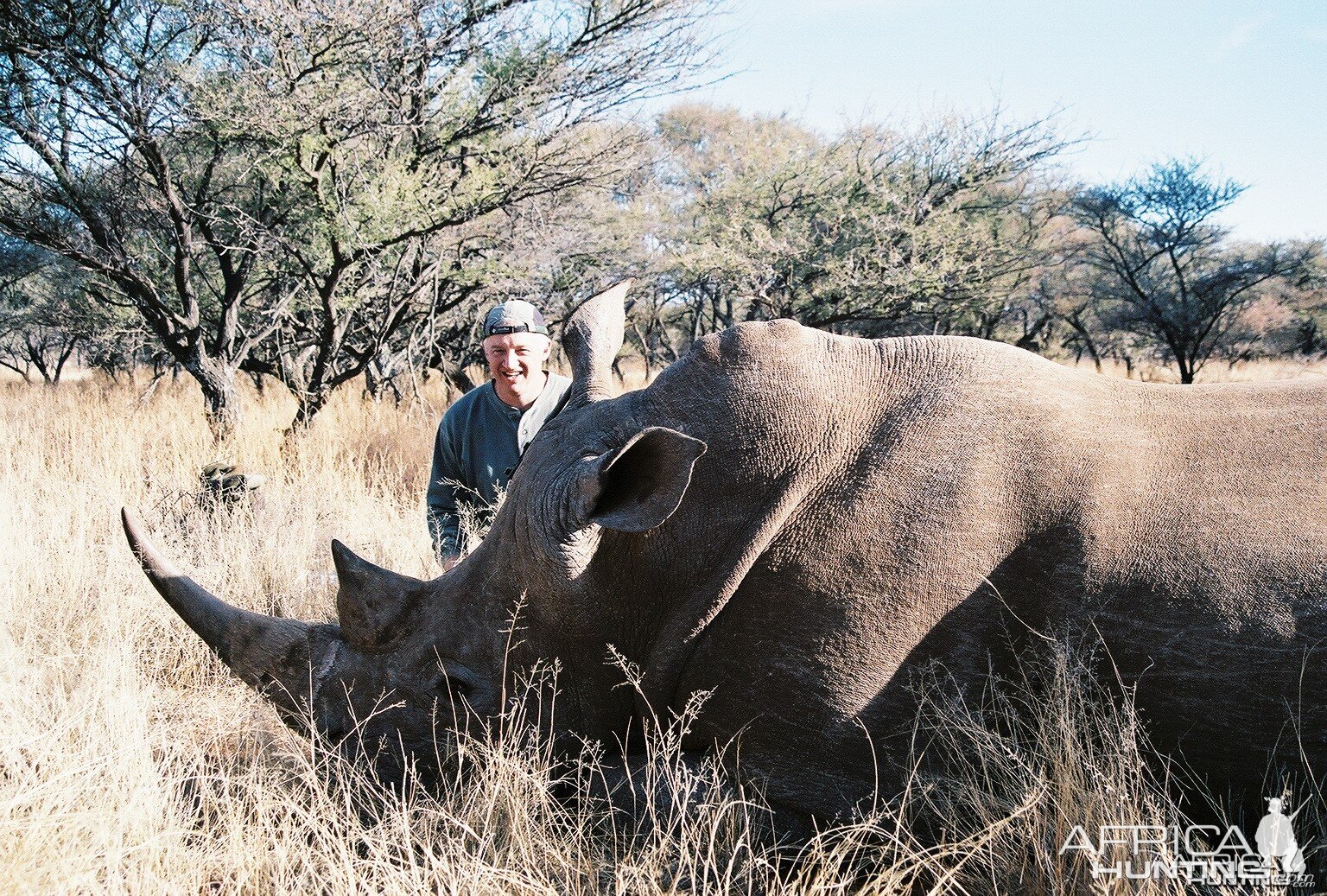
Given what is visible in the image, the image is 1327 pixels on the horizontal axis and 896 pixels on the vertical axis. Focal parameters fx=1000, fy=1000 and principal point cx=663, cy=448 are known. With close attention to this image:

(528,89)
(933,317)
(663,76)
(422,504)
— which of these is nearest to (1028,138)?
(933,317)

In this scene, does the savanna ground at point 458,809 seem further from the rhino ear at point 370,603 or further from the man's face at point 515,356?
the man's face at point 515,356

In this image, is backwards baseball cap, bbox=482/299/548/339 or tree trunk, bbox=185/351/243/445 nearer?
backwards baseball cap, bbox=482/299/548/339

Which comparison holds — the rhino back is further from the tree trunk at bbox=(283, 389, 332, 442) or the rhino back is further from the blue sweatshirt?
the tree trunk at bbox=(283, 389, 332, 442)

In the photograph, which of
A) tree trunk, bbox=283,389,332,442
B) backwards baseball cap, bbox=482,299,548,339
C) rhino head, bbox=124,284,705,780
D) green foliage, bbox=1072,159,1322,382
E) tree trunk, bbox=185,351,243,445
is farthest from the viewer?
green foliage, bbox=1072,159,1322,382

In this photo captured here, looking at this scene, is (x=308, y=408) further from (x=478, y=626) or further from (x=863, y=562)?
(x=863, y=562)

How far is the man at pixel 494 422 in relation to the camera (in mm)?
4797

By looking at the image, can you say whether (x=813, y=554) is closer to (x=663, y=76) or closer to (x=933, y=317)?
(x=663, y=76)

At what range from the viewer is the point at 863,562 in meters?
2.24

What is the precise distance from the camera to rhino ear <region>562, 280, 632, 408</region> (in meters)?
2.79

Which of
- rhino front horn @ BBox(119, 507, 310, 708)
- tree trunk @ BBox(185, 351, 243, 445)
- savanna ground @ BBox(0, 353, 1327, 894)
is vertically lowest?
savanna ground @ BBox(0, 353, 1327, 894)

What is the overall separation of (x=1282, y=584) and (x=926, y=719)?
783mm

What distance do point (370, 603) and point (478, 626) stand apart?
1.04ft

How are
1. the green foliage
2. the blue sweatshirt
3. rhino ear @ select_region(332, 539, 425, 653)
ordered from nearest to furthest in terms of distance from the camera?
1. rhino ear @ select_region(332, 539, 425, 653)
2. the blue sweatshirt
3. the green foliage

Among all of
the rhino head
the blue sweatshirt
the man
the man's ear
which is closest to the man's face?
the man
